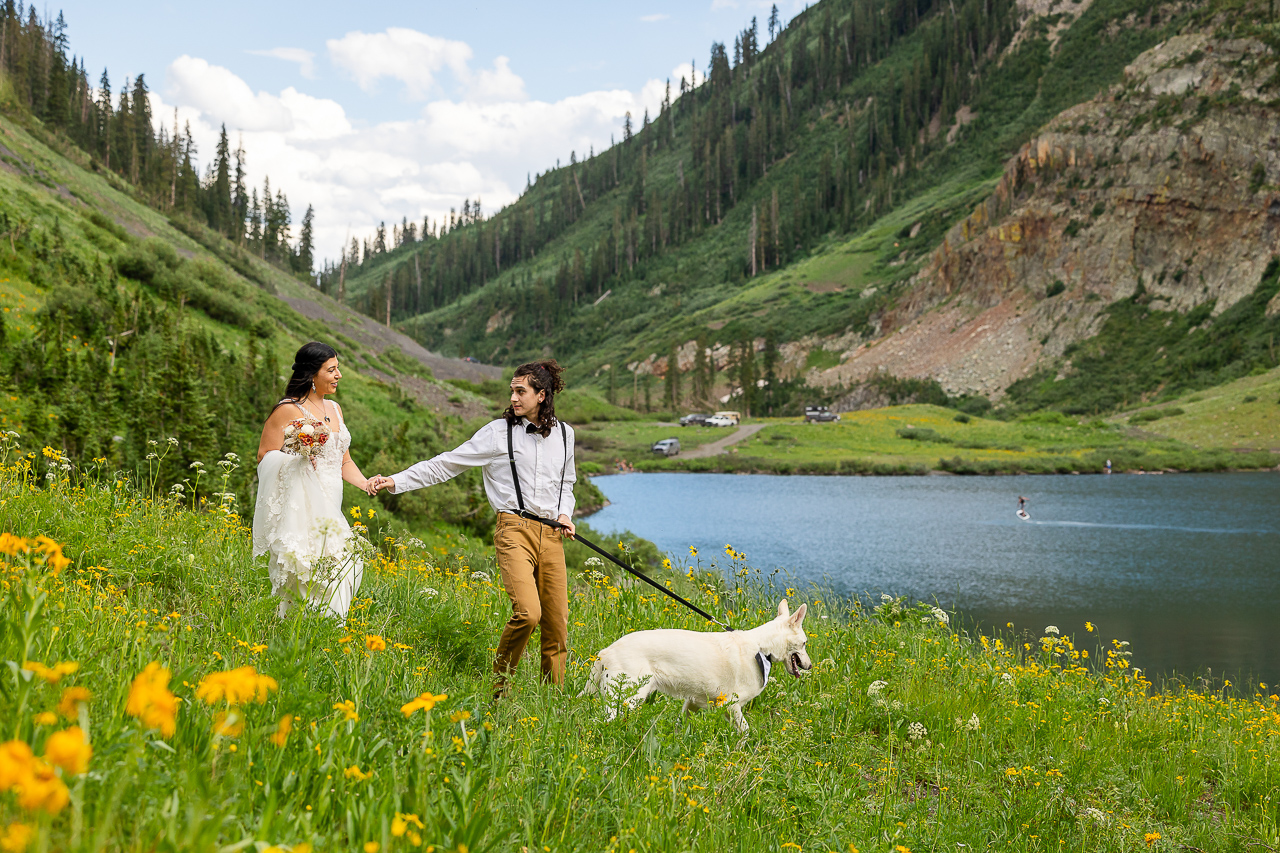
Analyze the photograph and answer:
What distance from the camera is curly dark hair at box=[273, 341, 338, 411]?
5488 mm

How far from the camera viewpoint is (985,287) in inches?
3263

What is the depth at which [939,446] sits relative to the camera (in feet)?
198

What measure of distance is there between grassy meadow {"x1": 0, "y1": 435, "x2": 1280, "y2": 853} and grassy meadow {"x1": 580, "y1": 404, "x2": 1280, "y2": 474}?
153ft

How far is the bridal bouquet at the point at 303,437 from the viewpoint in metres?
5.14

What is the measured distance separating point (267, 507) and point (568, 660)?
9.06ft

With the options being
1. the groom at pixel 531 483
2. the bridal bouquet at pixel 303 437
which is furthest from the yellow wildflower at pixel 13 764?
the groom at pixel 531 483

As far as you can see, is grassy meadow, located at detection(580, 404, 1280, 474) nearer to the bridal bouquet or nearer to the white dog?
the white dog

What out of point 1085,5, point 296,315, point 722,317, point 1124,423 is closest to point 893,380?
point 1124,423

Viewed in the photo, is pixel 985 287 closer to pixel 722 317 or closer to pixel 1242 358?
pixel 1242 358

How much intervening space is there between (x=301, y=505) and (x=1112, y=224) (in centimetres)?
8695

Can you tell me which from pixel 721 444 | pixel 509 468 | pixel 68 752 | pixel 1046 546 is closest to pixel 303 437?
pixel 509 468

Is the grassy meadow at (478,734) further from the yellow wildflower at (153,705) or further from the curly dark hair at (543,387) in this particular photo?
the curly dark hair at (543,387)

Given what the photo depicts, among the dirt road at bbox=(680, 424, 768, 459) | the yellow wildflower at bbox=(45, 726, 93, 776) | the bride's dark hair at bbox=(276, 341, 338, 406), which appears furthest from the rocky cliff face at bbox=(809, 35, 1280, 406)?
the yellow wildflower at bbox=(45, 726, 93, 776)

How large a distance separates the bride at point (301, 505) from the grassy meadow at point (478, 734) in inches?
12.6
